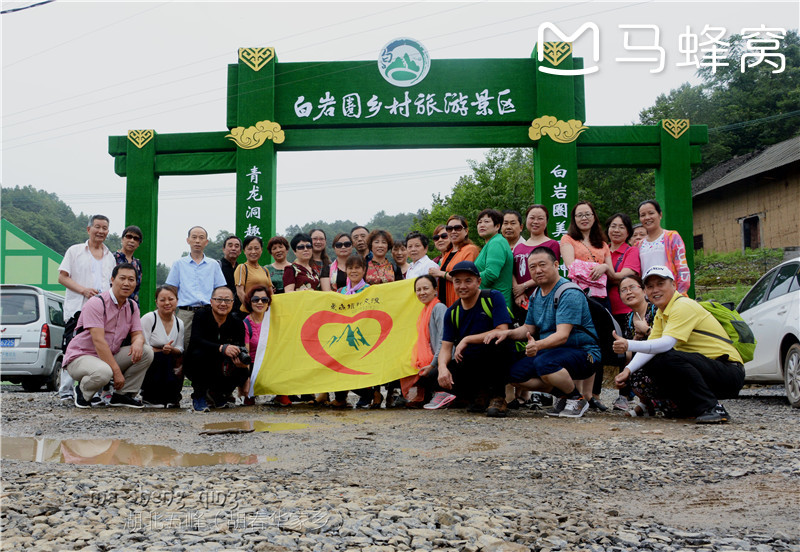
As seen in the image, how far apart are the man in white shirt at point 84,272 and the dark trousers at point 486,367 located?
A: 377 cm

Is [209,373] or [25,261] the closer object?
[209,373]

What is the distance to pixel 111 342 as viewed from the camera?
614 centimetres

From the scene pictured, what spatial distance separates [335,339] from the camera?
660 cm

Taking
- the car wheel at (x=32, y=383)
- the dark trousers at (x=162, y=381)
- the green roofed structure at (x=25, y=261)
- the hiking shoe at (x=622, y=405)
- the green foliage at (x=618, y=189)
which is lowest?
the car wheel at (x=32, y=383)

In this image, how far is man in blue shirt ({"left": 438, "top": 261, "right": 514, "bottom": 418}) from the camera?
539 centimetres

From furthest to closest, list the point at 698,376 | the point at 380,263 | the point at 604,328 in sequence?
the point at 380,263, the point at 604,328, the point at 698,376

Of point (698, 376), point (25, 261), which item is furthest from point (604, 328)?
point (25, 261)

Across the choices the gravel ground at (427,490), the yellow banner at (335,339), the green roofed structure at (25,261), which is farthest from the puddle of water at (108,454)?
the green roofed structure at (25,261)

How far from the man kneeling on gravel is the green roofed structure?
23826mm

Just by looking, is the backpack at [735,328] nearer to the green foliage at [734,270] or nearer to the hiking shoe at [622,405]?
the hiking shoe at [622,405]

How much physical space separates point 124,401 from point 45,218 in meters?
49.6

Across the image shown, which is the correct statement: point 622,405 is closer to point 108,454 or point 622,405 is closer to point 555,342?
point 555,342

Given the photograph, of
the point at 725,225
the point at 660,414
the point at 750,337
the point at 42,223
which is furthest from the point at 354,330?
the point at 42,223

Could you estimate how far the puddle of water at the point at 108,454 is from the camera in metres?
3.71
